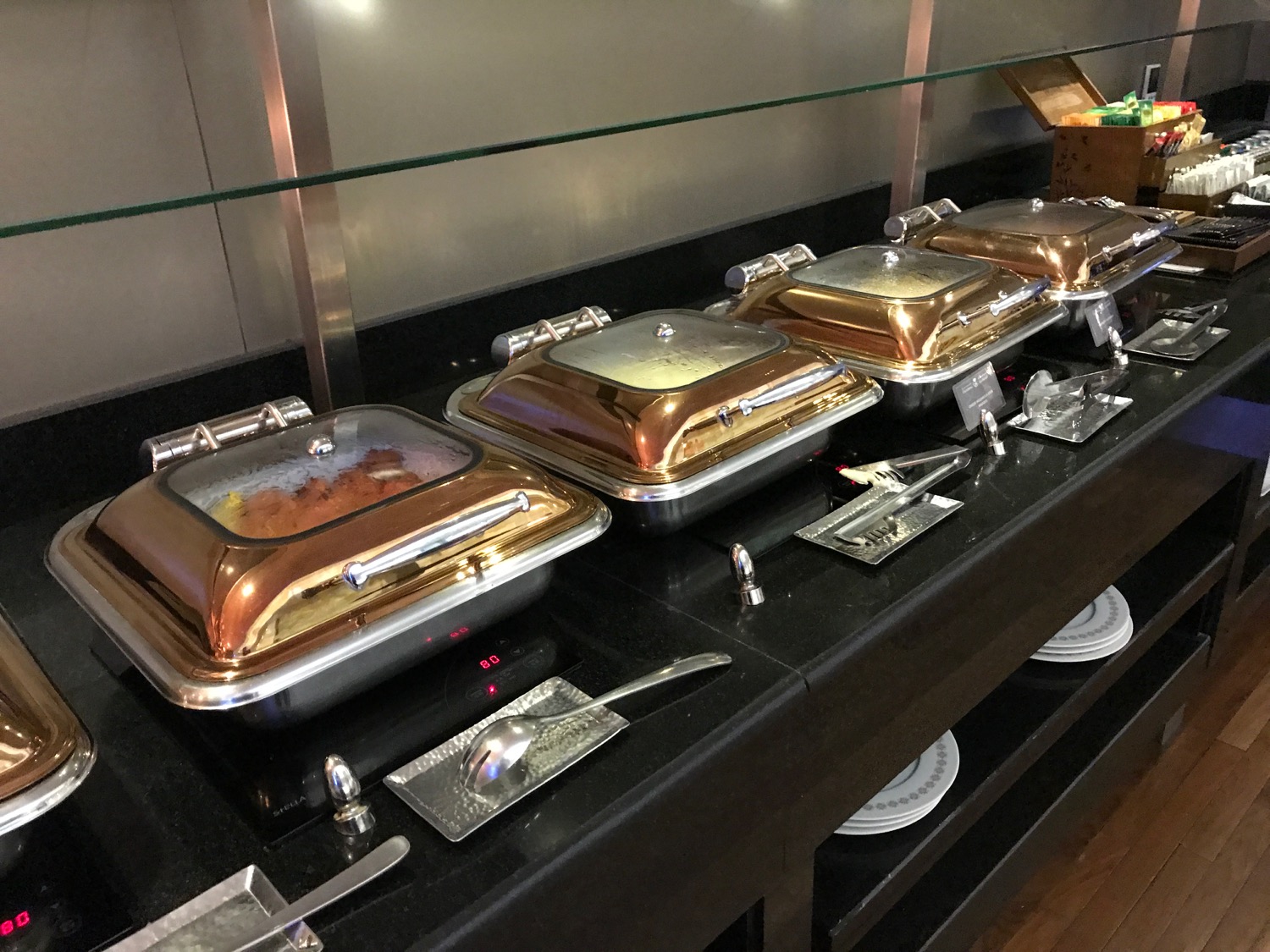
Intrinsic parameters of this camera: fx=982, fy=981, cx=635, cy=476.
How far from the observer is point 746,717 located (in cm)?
60

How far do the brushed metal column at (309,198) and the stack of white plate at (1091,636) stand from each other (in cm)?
81

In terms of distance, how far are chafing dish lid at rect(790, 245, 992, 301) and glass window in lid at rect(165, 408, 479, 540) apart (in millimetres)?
460

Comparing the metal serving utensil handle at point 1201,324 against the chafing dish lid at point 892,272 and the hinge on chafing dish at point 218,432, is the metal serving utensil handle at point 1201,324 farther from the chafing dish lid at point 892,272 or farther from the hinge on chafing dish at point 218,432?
the hinge on chafing dish at point 218,432

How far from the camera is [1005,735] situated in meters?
1.03

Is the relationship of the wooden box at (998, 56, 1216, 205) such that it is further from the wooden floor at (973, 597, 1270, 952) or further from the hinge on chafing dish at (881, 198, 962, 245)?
the wooden floor at (973, 597, 1270, 952)

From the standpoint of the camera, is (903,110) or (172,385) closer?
(172,385)

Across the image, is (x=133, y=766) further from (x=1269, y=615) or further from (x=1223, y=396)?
(x=1269, y=615)

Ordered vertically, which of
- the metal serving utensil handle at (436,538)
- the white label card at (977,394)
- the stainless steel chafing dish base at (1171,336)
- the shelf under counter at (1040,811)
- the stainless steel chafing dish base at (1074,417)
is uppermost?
the metal serving utensil handle at (436,538)

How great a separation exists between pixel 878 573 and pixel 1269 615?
1.44 m

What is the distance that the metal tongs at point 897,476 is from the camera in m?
0.81

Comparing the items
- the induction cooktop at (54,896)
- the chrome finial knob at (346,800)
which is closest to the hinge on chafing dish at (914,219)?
the chrome finial knob at (346,800)

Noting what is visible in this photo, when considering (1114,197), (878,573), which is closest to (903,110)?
(1114,197)

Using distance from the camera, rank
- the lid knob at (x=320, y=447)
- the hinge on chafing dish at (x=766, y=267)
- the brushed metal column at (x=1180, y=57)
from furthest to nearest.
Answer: the brushed metal column at (x=1180, y=57)
the hinge on chafing dish at (x=766, y=267)
the lid knob at (x=320, y=447)

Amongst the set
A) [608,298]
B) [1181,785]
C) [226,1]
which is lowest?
[1181,785]
